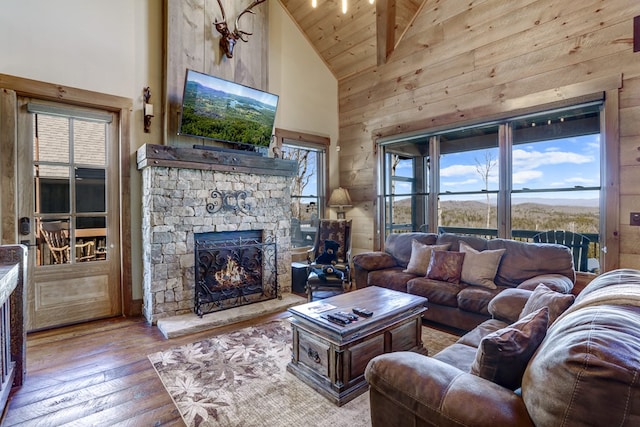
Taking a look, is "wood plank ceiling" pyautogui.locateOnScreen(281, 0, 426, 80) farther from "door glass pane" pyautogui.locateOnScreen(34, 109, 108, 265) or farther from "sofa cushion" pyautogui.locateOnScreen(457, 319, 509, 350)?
"sofa cushion" pyautogui.locateOnScreen(457, 319, 509, 350)

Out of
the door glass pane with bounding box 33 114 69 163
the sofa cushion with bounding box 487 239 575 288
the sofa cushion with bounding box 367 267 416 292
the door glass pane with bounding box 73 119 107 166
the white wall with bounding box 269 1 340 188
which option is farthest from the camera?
the white wall with bounding box 269 1 340 188

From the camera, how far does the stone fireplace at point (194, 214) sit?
339 centimetres

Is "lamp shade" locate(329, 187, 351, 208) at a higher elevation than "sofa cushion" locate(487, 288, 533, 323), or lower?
higher

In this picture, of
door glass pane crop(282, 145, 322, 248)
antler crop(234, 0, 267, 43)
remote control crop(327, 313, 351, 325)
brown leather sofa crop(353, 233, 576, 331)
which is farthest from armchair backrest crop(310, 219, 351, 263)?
antler crop(234, 0, 267, 43)

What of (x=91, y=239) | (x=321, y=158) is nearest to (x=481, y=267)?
(x=321, y=158)

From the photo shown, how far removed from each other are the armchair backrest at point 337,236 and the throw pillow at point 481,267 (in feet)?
5.55

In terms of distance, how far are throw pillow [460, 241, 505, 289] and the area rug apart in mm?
598

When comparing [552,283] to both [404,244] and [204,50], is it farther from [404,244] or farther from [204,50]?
[204,50]

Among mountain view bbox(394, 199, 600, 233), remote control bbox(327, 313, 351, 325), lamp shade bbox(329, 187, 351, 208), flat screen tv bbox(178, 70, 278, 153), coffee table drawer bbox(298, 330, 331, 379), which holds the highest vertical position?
flat screen tv bbox(178, 70, 278, 153)

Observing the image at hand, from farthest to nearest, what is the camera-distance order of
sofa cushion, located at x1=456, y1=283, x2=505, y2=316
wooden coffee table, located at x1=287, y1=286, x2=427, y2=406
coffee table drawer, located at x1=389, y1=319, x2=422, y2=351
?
sofa cushion, located at x1=456, y1=283, x2=505, y2=316, coffee table drawer, located at x1=389, y1=319, x2=422, y2=351, wooden coffee table, located at x1=287, y1=286, x2=427, y2=406

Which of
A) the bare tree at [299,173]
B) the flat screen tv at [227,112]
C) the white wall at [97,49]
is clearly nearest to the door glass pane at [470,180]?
the bare tree at [299,173]

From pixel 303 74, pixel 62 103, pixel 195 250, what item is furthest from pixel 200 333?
pixel 303 74

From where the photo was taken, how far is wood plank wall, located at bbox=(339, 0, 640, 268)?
118 inches

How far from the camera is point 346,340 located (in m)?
2.06
